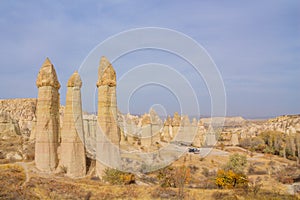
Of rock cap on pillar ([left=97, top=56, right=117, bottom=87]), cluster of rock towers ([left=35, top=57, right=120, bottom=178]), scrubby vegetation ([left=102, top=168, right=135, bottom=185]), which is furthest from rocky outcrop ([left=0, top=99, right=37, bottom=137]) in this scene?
scrubby vegetation ([left=102, top=168, right=135, bottom=185])

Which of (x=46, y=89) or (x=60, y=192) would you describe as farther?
(x=46, y=89)

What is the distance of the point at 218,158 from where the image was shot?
30.3m

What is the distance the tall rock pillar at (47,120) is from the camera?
14914 mm

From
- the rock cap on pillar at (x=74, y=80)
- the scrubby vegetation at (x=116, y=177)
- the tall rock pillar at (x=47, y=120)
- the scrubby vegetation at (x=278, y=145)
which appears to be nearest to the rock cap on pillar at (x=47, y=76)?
the tall rock pillar at (x=47, y=120)

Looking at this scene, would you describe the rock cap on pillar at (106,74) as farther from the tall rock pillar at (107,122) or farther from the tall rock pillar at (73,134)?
the tall rock pillar at (73,134)

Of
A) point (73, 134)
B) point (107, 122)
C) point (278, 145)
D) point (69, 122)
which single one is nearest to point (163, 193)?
point (107, 122)

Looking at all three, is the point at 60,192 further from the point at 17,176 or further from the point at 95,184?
the point at 17,176

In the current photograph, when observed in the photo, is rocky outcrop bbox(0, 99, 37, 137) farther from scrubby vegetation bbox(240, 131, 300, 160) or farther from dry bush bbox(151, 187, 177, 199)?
dry bush bbox(151, 187, 177, 199)

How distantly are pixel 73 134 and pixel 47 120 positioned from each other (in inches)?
59.1

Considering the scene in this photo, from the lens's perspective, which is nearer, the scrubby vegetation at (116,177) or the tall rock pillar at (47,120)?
the scrubby vegetation at (116,177)

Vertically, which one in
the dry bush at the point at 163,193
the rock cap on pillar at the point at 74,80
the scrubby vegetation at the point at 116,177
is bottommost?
the dry bush at the point at 163,193

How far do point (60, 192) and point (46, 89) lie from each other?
5.45 meters

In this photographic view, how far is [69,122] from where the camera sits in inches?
596

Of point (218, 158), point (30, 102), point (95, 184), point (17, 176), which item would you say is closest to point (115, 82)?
point (95, 184)
